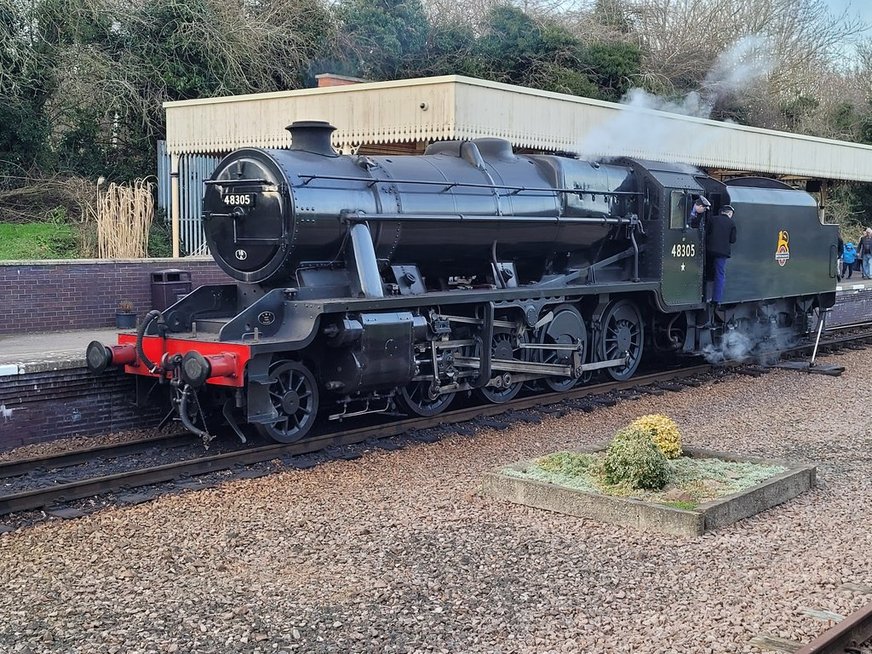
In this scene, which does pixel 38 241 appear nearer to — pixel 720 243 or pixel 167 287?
pixel 167 287

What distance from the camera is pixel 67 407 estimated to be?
28.1 feet

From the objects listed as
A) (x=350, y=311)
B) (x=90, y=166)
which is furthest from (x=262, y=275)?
(x=90, y=166)

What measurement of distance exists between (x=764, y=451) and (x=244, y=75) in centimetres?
1585

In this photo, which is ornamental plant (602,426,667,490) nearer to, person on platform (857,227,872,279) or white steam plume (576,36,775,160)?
white steam plume (576,36,775,160)

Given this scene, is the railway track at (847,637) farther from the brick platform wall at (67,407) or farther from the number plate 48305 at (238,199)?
the brick platform wall at (67,407)

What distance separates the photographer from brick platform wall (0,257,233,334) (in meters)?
11.2

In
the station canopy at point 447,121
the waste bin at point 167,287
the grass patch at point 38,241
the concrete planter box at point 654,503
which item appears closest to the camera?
the concrete planter box at point 654,503

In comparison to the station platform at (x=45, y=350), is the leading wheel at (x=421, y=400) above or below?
below

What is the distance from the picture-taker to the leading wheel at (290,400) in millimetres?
7734

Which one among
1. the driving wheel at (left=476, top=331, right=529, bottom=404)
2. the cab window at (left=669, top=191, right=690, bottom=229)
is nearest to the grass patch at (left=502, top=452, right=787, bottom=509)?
the driving wheel at (left=476, top=331, right=529, bottom=404)

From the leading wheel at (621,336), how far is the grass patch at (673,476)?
162 inches

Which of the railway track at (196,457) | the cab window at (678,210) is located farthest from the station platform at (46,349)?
the cab window at (678,210)

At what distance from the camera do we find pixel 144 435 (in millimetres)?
8781

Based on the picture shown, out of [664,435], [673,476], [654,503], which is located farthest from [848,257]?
[654,503]
